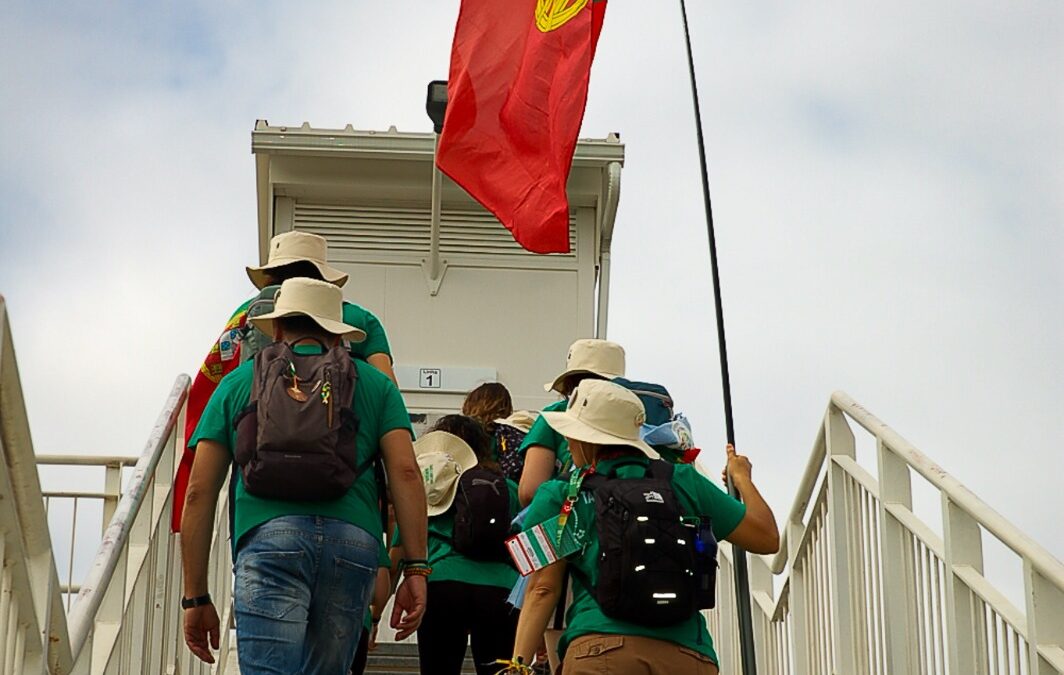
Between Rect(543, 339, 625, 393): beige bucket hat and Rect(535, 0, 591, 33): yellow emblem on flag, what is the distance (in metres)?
3.93

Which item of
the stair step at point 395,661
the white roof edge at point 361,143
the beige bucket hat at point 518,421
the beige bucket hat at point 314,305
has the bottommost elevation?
the stair step at point 395,661

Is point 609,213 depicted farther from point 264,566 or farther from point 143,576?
point 264,566

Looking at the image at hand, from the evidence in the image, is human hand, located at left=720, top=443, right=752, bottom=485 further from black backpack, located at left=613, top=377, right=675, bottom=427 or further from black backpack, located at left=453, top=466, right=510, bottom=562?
black backpack, located at left=453, top=466, right=510, bottom=562

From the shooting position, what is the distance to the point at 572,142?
9875 millimetres

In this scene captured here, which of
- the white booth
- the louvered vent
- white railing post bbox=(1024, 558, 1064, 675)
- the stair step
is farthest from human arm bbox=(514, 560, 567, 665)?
the louvered vent

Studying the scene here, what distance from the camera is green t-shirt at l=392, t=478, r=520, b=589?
741cm

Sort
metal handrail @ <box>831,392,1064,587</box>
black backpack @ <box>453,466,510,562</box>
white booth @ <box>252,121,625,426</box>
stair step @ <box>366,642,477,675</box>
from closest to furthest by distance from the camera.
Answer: metal handrail @ <box>831,392,1064,587</box> < black backpack @ <box>453,466,510,562</box> < stair step @ <box>366,642,477,675</box> < white booth @ <box>252,121,625,426</box>

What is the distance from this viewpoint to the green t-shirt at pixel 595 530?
538 cm

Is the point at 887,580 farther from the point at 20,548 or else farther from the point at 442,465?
the point at 20,548

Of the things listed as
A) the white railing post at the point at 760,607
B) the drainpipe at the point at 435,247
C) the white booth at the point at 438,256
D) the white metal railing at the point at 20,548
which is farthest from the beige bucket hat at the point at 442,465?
the drainpipe at the point at 435,247

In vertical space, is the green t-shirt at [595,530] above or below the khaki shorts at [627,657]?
above

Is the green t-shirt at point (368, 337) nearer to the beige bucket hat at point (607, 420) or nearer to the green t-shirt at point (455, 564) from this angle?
the beige bucket hat at point (607, 420)

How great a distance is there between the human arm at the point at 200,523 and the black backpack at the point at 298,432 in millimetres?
164

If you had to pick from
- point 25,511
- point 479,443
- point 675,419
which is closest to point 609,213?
point 479,443
